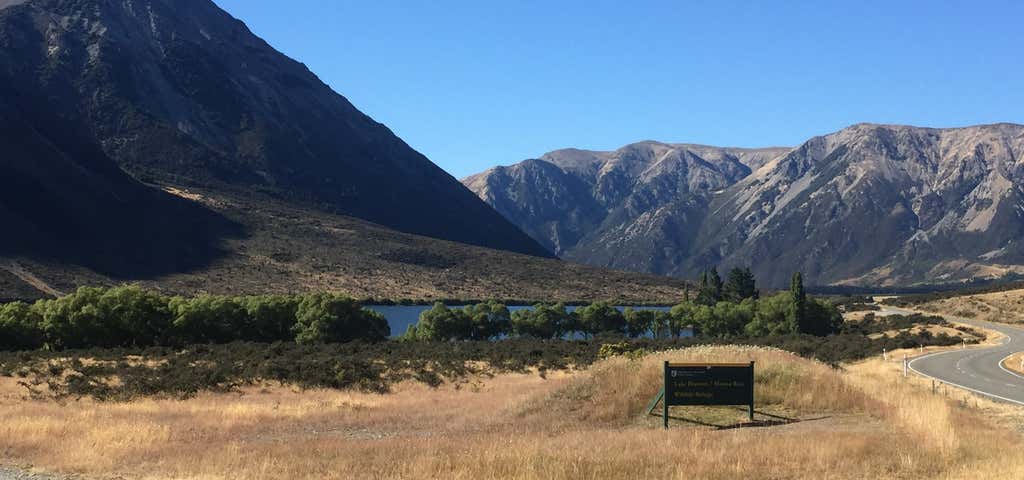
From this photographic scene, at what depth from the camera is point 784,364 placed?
90.3 ft

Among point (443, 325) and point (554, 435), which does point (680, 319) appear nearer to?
point (443, 325)

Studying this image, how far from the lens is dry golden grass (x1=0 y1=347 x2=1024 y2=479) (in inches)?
656

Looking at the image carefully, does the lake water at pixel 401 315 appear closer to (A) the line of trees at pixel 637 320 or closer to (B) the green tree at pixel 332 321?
(A) the line of trees at pixel 637 320

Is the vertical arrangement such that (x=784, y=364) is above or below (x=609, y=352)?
above

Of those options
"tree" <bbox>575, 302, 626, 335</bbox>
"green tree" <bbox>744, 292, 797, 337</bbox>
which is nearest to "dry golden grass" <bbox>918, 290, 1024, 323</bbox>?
"green tree" <bbox>744, 292, 797, 337</bbox>

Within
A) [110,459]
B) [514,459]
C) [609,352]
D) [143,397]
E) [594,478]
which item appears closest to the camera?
[594,478]

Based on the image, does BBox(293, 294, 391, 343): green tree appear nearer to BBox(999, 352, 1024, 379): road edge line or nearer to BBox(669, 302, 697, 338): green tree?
BBox(669, 302, 697, 338): green tree

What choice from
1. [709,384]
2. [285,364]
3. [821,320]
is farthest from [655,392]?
[821,320]

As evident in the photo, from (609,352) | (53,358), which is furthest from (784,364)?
(53,358)

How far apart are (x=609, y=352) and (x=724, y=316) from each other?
53203mm

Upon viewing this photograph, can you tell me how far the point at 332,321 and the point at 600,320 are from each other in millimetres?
42933

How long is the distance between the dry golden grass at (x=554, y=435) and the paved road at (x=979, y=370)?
27.4 ft

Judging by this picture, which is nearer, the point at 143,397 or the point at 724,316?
the point at 143,397

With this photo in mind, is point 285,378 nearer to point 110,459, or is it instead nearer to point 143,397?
point 143,397
